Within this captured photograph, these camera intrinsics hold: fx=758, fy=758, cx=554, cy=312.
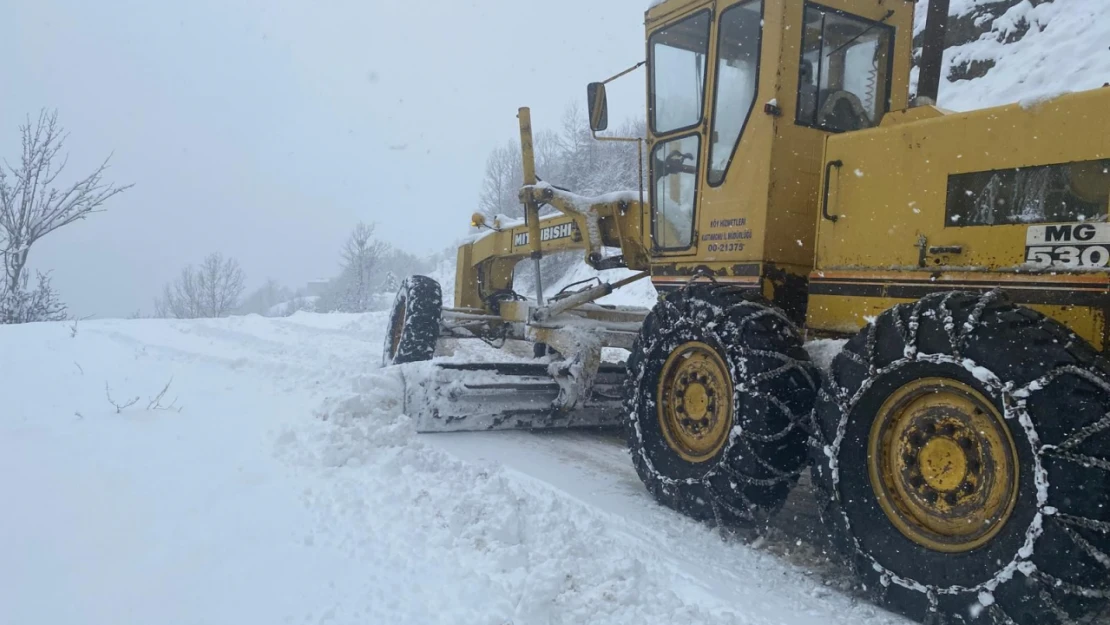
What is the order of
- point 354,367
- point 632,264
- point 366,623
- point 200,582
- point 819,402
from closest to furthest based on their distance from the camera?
point 366,623
point 200,582
point 819,402
point 632,264
point 354,367

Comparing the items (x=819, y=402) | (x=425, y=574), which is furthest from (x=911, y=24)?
(x=425, y=574)

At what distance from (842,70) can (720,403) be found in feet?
7.25

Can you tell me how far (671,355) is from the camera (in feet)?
14.3

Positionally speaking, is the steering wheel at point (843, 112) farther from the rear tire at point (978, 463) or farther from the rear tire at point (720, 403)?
the rear tire at point (978, 463)

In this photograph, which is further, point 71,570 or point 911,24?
point 911,24

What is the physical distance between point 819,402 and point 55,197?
22406mm

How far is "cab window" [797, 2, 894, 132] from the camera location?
173 inches

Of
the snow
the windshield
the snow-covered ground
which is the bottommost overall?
the snow-covered ground

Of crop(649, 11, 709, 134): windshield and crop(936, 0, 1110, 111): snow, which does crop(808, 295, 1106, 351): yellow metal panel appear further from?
crop(936, 0, 1110, 111): snow

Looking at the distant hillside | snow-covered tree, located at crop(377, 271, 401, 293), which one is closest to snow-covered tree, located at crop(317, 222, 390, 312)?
snow-covered tree, located at crop(377, 271, 401, 293)

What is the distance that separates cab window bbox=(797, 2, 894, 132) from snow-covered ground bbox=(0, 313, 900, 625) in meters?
2.44

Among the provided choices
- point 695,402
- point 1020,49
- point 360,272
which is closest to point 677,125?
point 695,402

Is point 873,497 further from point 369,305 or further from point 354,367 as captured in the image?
point 369,305

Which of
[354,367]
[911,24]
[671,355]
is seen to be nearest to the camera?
[671,355]
